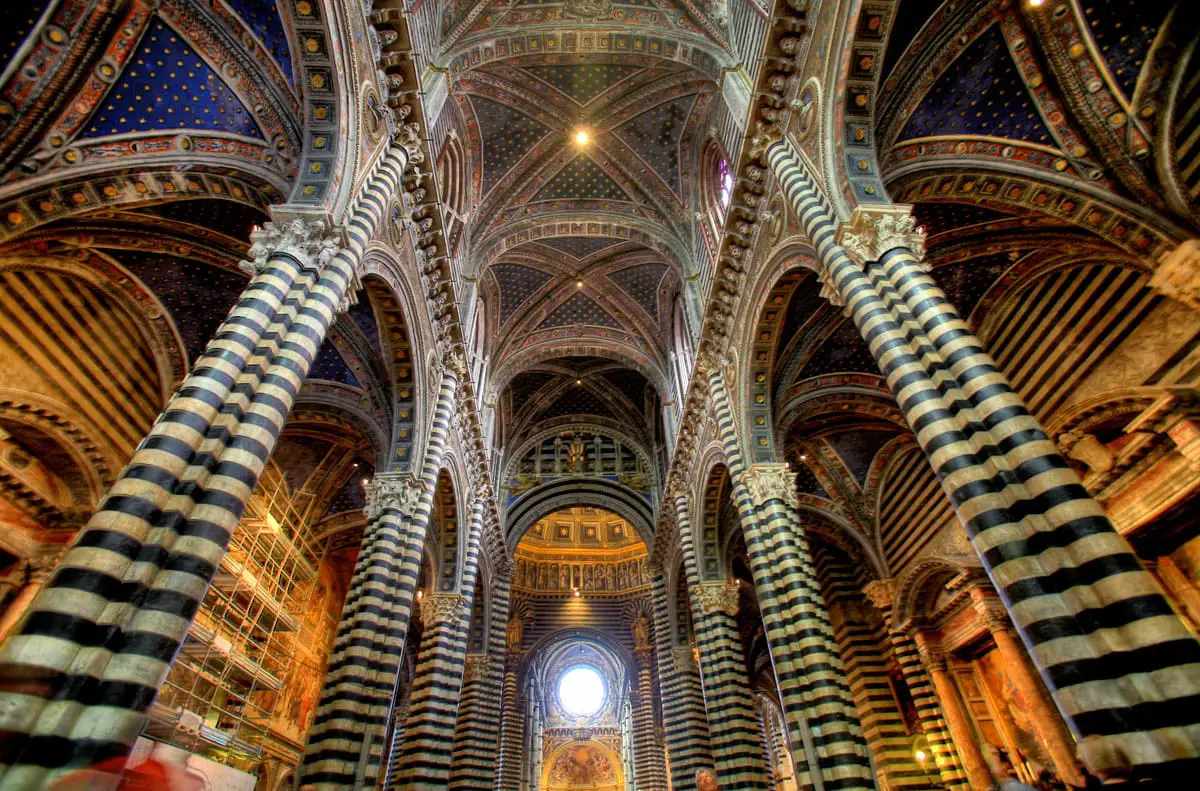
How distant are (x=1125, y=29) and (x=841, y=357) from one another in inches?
284

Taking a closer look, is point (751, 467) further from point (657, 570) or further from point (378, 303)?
point (657, 570)

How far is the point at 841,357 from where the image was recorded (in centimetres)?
1361

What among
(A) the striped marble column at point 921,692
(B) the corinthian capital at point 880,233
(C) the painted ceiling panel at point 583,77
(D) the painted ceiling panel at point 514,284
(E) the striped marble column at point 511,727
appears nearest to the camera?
(B) the corinthian capital at point 880,233

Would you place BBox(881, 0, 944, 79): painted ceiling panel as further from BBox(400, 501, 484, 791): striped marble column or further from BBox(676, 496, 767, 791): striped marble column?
BBox(400, 501, 484, 791): striped marble column

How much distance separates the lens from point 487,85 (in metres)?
14.7

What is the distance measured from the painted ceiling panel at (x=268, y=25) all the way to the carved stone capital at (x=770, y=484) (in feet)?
33.4

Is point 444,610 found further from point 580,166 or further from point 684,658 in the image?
point 580,166

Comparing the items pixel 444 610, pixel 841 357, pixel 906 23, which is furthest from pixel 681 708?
pixel 906 23

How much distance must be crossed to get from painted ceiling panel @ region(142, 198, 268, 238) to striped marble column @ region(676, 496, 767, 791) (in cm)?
1245

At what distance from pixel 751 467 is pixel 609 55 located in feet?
35.3

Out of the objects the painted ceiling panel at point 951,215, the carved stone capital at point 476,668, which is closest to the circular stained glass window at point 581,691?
the carved stone capital at point 476,668

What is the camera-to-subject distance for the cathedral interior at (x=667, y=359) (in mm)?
4711

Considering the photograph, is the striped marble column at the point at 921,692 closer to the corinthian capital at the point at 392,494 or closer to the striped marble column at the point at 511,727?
the corinthian capital at the point at 392,494

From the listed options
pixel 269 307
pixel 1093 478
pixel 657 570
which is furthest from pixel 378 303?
pixel 657 570
